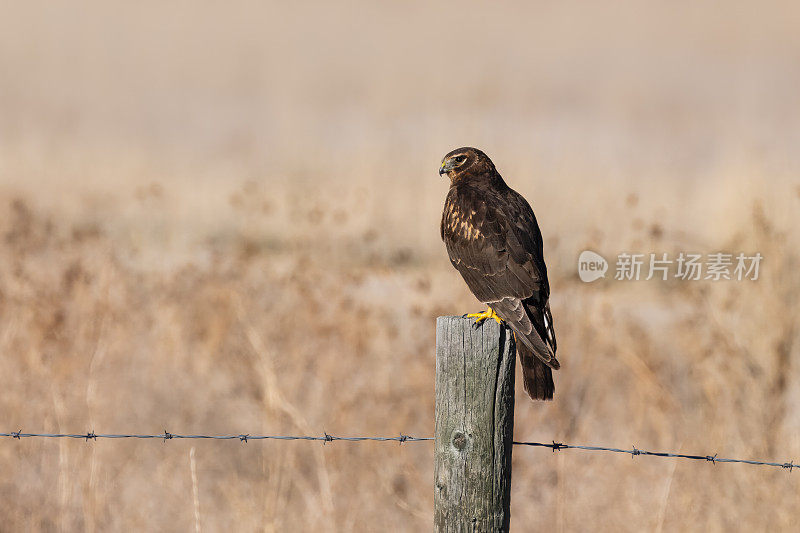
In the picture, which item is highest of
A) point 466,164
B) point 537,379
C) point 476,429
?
point 466,164

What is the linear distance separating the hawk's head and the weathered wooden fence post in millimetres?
1748

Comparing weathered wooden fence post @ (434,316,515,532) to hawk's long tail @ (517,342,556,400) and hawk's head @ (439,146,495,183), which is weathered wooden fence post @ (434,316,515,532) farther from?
hawk's head @ (439,146,495,183)

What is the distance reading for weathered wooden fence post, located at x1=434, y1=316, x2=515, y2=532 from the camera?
2891mm

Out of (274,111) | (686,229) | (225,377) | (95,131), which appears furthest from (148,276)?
(274,111)

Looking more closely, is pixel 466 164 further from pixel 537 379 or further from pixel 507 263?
pixel 537 379

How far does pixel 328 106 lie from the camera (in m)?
20.2

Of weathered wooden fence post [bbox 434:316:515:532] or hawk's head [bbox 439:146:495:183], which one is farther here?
hawk's head [bbox 439:146:495:183]

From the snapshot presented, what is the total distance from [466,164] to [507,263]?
2.64ft

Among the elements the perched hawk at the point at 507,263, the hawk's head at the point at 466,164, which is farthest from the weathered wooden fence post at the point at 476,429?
the hawk's head at the point at 466,164

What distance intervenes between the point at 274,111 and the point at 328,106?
2.57 m

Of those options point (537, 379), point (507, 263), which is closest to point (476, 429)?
point (537, 379)

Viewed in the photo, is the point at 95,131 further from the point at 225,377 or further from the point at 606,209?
the point at 225,377

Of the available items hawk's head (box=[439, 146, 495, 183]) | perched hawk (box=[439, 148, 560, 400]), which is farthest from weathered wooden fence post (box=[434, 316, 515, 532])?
hawk's head (box=[439, 146, 495, 183])

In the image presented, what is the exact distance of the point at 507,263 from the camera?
3969mm
